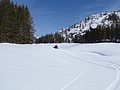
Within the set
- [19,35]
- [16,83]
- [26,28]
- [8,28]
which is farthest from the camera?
[26,28]

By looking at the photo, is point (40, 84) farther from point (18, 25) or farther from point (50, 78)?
point (18, 25)

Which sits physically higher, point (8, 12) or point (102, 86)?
point (8, 12)

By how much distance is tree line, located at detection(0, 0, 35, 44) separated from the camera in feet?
179

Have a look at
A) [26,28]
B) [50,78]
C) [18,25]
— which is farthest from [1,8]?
Answer: [50,78]

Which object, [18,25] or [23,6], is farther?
[23,6]

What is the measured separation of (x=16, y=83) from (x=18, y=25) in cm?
5466

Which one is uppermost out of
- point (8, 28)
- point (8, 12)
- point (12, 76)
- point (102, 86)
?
point (8, 12)

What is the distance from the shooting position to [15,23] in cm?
5872

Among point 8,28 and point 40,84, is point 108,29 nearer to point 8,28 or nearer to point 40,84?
point 8,28

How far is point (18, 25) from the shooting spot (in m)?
62.2

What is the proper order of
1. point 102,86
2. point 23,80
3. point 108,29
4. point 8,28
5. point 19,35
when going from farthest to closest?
point 108,29
point 19,35
point 8,28
point 102,86
point 23,80

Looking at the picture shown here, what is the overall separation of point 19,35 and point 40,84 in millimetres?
52830

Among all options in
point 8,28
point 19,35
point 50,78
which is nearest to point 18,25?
point 19,35

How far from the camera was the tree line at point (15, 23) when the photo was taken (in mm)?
54625
